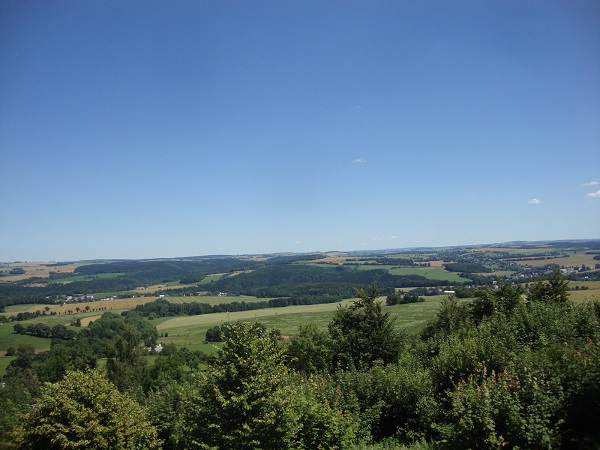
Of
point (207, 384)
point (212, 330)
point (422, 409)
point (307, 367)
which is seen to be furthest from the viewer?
point (212, 330)

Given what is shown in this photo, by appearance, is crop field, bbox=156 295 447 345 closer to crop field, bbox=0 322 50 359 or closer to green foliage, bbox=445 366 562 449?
crop field, bbox=0 322 50 359

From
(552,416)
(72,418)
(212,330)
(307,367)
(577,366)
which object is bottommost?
(212,330)

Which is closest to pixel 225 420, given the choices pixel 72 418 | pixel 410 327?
pixel 72 418

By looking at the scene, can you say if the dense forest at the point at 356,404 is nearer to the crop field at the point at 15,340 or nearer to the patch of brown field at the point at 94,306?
the crop field at the point at 15,340

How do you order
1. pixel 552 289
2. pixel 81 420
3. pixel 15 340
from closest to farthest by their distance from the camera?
pixel 81 420, pixel 552 289, pixel 15 340

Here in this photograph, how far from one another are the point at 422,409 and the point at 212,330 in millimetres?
81723

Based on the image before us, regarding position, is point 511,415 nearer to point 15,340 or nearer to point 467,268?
point 15,340

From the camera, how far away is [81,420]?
49.3 feet

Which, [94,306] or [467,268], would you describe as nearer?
[94,306]

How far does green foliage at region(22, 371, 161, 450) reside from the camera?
585 inches

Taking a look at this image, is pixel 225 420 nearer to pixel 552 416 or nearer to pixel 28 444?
pixel 28 444

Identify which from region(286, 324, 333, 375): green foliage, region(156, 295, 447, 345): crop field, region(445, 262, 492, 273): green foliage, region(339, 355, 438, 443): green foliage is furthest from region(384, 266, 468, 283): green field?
region(339, 355, 438, 443): green foliage

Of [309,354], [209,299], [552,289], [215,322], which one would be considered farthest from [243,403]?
[209,299]

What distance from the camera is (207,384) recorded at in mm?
14180
